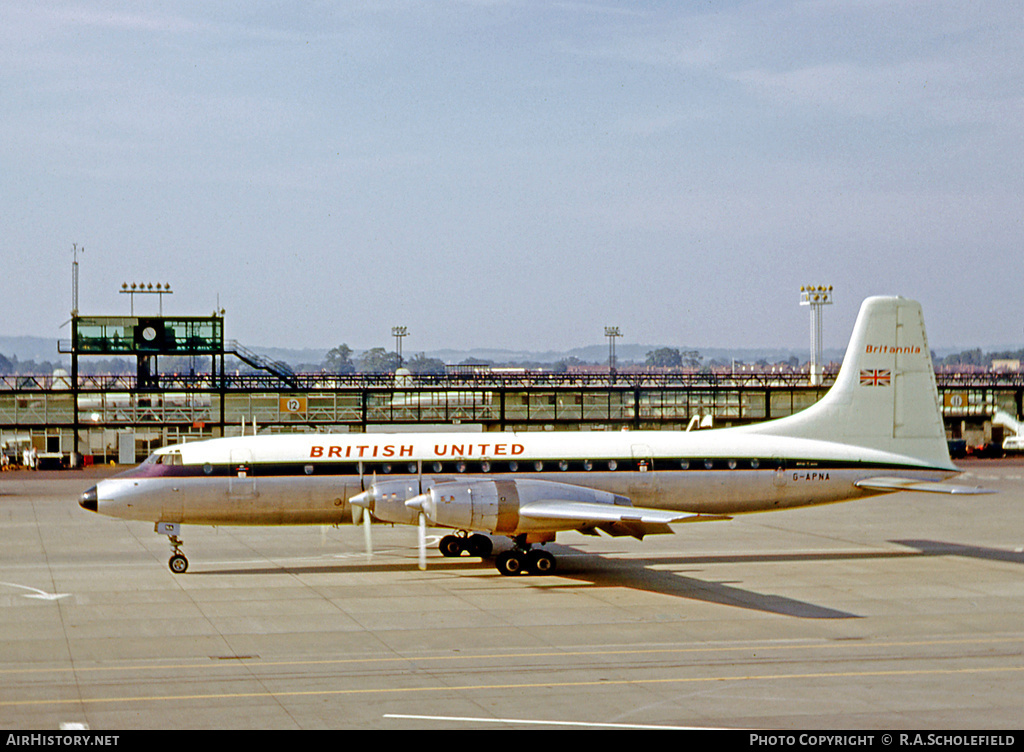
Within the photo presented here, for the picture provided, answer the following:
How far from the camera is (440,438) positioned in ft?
99.7

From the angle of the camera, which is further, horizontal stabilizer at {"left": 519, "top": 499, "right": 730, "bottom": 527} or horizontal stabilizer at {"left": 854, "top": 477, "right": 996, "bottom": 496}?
horizontal stabilizer at {"left": 854, "top": 477, "right": 996, "bottom": 496}

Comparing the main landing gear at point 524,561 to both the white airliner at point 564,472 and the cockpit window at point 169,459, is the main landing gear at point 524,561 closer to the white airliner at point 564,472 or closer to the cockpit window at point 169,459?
the white airliner at point 564,472

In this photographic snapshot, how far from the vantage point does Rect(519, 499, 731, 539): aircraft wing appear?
26094 mm

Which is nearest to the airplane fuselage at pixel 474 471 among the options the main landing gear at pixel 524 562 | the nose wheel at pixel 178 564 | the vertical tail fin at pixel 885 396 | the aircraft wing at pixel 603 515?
the vertical tail fin at pixel 885 396

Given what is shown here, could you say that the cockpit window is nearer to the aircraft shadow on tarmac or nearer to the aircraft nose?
the aircraft nose

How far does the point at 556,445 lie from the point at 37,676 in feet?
53.0

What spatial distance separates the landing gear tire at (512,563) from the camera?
28703 millimetres

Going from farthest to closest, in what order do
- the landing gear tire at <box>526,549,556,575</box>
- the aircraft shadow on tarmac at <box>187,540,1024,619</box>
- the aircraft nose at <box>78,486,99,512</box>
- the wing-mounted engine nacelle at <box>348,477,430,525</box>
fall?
the landing gear tire at <box>526,549,556,575</box> → the aircraft nose at <box>78,486,99,512</box> → the wing-mounted engine nacelle at <box>348,477,430,525</box> → the aircraft shadow on tarmac at <box>187,540,1024,619</box>

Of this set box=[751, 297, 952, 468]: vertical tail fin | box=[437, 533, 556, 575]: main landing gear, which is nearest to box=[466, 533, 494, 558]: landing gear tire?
box=[437, 533, 556, 575]: main landing gear

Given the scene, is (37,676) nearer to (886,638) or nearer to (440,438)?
(440,438)

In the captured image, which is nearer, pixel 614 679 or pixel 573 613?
pixel 614 679

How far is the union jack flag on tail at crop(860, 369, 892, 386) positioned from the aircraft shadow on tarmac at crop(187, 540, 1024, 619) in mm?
5455
